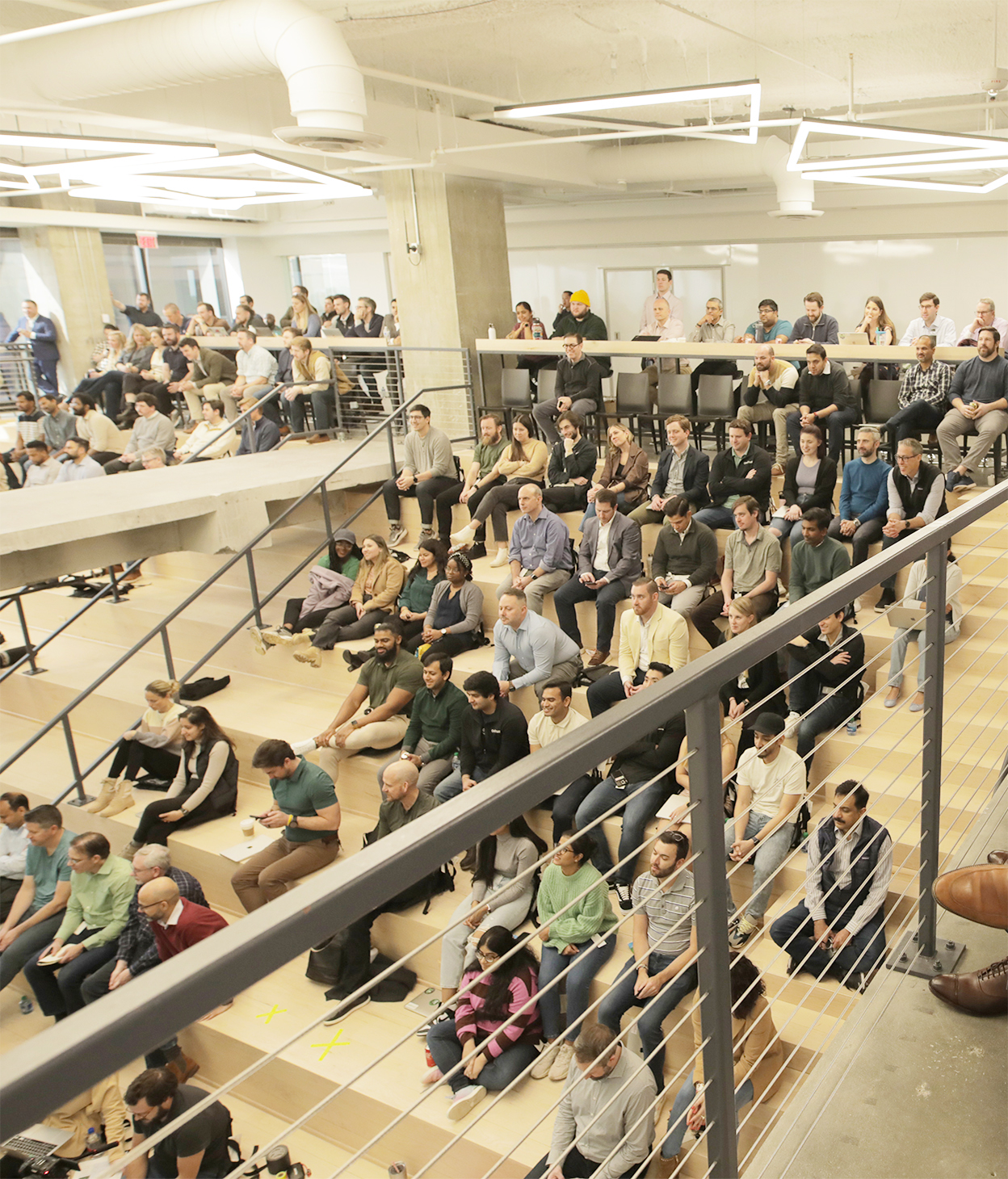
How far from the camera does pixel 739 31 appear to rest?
26.0 feet

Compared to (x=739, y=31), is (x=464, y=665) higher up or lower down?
lower down

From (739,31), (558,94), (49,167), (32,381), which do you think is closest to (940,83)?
(739,31)

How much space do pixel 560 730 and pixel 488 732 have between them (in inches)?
17.9

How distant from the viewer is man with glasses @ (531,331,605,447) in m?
A: 9.34

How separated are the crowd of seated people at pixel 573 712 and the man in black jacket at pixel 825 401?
3cm

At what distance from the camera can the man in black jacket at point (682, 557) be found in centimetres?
696

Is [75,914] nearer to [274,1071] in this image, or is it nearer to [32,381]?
[274,1071]

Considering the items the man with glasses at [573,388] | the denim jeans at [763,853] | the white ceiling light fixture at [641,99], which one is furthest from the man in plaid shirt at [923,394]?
the denim jeans at [763,853]

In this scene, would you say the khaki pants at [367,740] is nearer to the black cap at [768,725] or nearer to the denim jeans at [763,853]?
the denim jeans at [763,853]

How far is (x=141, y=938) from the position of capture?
231 inches

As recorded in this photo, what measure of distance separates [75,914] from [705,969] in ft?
18.2

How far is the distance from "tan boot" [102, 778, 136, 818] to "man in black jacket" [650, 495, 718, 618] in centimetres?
382

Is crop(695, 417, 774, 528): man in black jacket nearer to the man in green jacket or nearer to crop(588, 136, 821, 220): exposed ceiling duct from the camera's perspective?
the man in green jacket

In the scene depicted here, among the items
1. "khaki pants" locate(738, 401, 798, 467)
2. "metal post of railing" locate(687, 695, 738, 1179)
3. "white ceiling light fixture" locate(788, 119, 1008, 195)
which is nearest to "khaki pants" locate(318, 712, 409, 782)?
"khaki pants" locate(738, 401, 798, 467)
